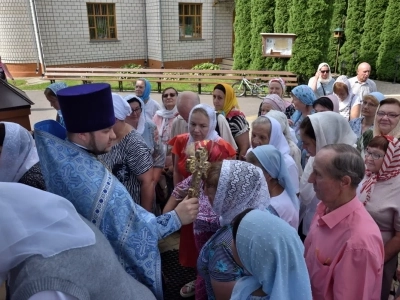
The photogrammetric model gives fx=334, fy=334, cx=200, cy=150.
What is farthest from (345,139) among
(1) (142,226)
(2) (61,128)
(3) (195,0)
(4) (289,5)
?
(3) (195,0)

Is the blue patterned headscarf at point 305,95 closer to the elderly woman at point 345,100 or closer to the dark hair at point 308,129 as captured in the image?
the elderly woman at point 345,100

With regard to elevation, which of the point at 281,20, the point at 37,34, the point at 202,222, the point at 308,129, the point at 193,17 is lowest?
the point at 202,222

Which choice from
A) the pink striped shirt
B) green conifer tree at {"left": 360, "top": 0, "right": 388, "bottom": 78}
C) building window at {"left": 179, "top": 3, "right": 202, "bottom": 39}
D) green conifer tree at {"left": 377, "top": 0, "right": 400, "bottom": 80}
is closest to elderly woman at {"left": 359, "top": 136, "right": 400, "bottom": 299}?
the pink striped shirt

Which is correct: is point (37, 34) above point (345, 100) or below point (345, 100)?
above

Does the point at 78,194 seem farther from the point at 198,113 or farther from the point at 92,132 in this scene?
the point at 198,113

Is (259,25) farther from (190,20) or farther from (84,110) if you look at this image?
(84,110)

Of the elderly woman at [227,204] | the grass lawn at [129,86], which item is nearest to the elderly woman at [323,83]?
the elderly woman at [227,204]

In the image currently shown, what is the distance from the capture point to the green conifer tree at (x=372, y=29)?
1358cm

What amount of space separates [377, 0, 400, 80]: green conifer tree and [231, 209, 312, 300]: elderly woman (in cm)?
1490

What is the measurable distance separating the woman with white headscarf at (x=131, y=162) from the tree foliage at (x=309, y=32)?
38.2ft

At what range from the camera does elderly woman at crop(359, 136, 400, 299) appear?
2.12m

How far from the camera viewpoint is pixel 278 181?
2.34 meters

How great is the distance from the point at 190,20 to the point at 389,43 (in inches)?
380

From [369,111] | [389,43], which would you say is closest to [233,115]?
[369,111]
